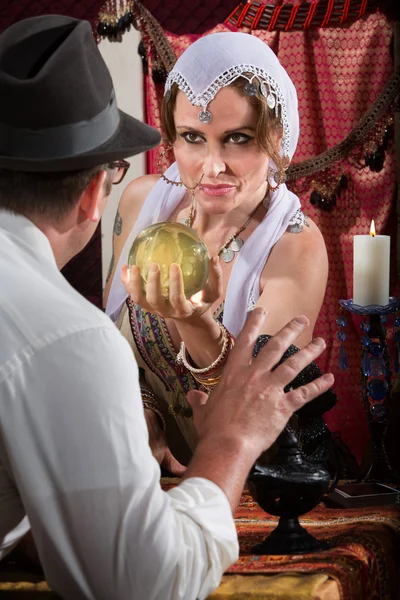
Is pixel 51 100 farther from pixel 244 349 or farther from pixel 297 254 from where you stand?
pixel 297 254

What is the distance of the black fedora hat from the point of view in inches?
45.4

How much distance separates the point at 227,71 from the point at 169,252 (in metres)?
0.58

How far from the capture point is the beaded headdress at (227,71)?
6.73 ft

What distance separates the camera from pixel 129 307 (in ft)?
7.56

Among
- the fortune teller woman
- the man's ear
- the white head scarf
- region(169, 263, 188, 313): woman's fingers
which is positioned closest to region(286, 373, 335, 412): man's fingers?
the man's ear

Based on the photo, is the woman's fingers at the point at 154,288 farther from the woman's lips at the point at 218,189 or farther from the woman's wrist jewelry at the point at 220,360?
the woman's lips at the point at 218,189

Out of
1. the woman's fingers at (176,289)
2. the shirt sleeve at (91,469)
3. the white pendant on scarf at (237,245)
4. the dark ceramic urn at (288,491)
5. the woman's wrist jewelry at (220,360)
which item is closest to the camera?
the shirt sleeve at (91,469)

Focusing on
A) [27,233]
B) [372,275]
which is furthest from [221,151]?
[27,233]

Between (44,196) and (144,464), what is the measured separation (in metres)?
0.37

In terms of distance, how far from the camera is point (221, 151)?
6.85 ft

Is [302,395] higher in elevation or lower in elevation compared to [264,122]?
lower

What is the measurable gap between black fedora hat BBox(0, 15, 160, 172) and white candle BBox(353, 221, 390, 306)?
956 mm

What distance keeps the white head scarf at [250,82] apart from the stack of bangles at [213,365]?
8.6 inches

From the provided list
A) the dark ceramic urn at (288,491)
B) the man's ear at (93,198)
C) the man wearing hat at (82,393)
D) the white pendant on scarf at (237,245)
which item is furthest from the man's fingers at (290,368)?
the white pendant on scarf at (237,245)
